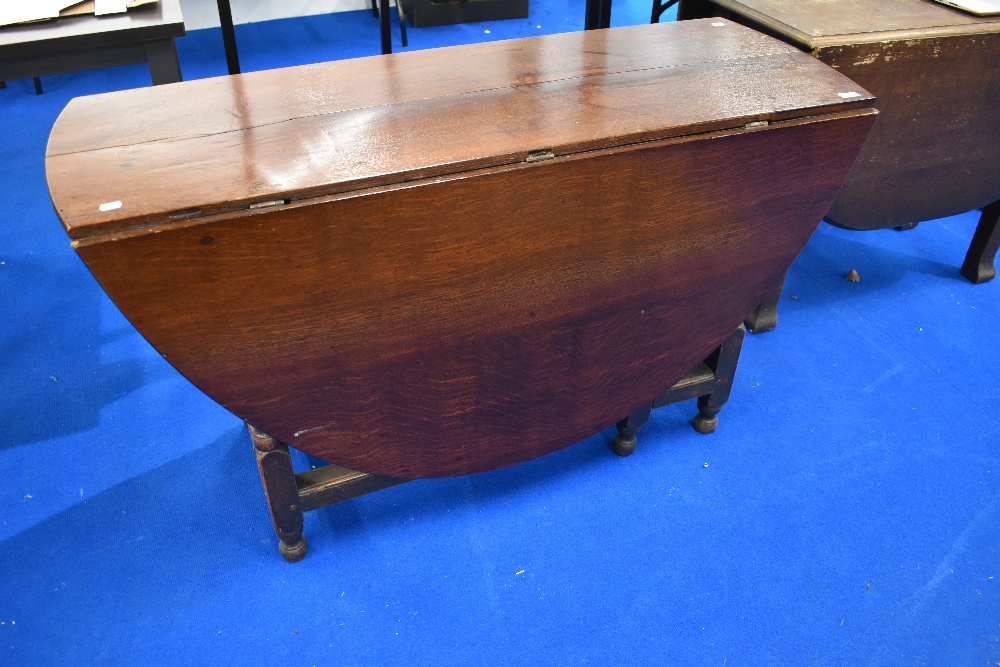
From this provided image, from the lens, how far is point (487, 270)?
1180 mm

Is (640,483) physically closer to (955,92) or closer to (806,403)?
(806,403)

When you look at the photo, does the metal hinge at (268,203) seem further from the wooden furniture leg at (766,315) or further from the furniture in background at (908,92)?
the wooden furniture leg at (766,315)

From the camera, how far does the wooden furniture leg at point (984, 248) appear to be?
2143 millimetres

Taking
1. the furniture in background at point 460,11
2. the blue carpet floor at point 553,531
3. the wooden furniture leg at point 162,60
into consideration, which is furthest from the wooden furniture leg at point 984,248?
the furniture in background at point 460,11

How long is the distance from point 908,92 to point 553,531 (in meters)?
1.24

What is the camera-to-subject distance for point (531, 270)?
121cm

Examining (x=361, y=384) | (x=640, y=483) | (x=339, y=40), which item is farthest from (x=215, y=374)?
(x=339, y=40)

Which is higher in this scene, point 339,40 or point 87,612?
point 339,40

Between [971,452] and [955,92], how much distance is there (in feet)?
2.70

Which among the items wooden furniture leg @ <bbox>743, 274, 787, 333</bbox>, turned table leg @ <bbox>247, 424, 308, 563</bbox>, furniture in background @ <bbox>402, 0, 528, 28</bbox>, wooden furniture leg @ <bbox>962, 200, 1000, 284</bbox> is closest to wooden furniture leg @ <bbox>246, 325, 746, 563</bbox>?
turned table leg @ <bbox>247, 424, 308, 563</bbox>

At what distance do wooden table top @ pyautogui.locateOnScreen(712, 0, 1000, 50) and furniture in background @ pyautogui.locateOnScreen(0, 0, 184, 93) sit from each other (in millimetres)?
1254

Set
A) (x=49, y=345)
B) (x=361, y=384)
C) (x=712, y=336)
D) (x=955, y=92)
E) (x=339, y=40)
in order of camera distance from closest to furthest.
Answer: (x=361, y=384)
(x=712, y=336)
(x=955, y=92)
(x=49, y=345)
(x=339, y=40)

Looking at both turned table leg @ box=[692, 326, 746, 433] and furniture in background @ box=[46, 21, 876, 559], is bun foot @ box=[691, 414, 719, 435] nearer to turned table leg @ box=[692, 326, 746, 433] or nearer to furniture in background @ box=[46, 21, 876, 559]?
turned table leg @ box=[692, 326, 746, 433]

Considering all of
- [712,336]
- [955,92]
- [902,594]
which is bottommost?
[902,594]
